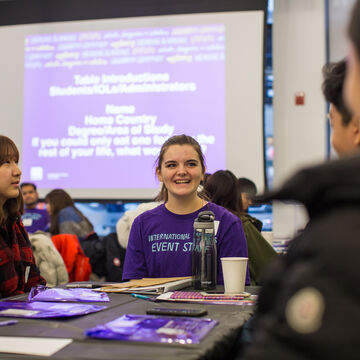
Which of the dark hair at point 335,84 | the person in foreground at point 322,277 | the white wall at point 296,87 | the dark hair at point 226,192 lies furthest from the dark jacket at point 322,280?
the white wall at point 296,87

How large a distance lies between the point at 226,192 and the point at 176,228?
0.64 meters

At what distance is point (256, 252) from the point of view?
7.91ft

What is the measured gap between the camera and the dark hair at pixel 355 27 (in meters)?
0.54

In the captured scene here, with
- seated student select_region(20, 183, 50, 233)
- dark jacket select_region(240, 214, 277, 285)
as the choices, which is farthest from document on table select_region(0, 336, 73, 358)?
seated student select_region(20, 183, 50, 233)

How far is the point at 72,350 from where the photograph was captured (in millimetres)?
877

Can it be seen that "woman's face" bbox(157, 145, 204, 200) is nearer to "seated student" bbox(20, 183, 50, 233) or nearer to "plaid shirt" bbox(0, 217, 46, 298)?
"plaid shirt" bbox(0, 217, 46, 298)

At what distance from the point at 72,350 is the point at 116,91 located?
4.48 meters

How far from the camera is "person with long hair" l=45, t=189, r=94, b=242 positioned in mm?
4199

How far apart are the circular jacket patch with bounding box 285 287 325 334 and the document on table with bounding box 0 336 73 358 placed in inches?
20.7

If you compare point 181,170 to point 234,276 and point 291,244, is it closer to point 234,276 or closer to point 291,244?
point 234,276

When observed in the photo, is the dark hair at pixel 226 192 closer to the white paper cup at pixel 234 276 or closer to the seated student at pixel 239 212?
the seated student at pixel 239 212

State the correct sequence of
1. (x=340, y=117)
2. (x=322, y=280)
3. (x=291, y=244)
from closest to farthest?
(x=322, y=280)
(x=291, y=244)
(x=340, y=117)

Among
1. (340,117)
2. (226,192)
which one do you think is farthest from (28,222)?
(340,117)

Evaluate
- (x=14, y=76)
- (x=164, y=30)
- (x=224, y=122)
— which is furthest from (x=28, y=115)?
(x=224, y=122)
